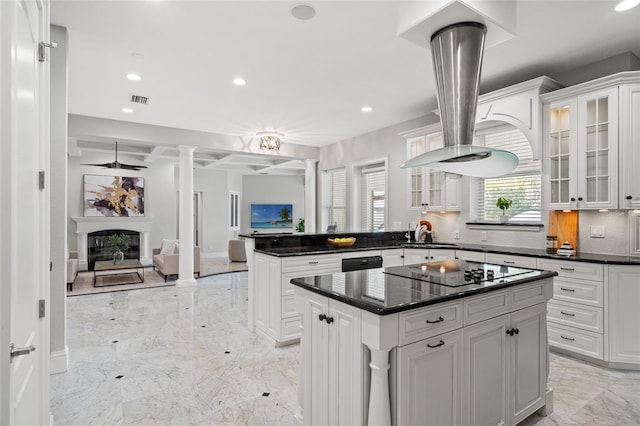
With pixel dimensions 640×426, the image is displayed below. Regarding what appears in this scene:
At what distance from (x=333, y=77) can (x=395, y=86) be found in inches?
31.8

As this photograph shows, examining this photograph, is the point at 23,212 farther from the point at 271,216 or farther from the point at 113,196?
the point at 271,216

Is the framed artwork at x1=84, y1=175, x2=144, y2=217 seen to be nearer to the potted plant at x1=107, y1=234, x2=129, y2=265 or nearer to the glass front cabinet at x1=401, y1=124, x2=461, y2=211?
the potted plant at x1=107, y1=234, x2=129, y2=265

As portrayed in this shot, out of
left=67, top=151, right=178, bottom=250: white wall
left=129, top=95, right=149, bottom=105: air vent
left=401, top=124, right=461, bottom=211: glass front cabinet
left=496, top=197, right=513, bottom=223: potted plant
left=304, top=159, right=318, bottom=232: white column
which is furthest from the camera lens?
left=67, top=151, right=178, bottom=250: white wall

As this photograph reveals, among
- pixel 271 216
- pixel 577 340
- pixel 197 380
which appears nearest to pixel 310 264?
pixel 197 380

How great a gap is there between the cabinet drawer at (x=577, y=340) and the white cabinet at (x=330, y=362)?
270cm

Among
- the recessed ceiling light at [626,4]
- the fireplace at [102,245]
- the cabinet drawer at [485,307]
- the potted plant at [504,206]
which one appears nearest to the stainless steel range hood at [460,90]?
the cabinet drawer at [485,307]

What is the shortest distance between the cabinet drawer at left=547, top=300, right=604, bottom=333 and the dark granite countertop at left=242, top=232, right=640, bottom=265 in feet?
1.43

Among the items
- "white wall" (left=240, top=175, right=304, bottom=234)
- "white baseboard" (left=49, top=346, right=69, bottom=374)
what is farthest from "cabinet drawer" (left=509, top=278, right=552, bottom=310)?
"white wall" (left=240, top=175, right=304, bottom=234)

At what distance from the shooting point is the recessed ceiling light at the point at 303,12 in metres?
2.68

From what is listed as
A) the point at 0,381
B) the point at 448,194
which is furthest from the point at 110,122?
the point at 0,381

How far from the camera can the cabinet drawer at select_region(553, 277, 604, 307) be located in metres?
3.14

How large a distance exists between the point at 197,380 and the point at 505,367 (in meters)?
2.26

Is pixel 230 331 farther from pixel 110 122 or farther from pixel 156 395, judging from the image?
pixel 110 122

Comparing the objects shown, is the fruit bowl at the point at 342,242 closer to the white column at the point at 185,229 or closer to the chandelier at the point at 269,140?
the chandelier at the point at 269,140
